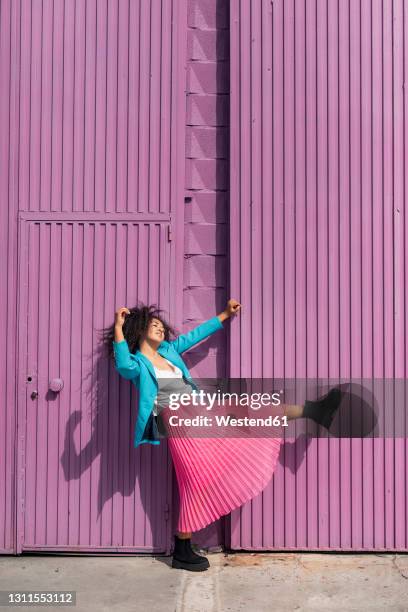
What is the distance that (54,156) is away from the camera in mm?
5250

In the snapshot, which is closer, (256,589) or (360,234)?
(256,589)

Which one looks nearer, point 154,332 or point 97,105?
point 154,332

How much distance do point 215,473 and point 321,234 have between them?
5.62 ft

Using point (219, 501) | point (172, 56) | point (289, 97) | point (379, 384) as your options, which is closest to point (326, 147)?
point (289, 97)

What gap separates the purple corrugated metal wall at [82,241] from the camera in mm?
5176

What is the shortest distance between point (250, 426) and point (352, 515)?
2.99ft

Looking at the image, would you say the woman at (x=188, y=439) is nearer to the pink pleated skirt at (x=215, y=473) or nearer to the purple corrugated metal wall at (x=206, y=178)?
the pink pleated skirt at (x=215, y=473)

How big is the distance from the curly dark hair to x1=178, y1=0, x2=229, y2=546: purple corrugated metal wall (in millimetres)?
230

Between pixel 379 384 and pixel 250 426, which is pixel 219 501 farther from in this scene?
pixel 379 384

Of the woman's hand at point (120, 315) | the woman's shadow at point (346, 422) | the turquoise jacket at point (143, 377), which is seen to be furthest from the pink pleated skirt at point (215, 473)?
the woman's hand at point (120, 315)

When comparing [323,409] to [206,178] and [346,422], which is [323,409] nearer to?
[346,422]

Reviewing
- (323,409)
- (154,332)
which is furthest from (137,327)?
(323,409)

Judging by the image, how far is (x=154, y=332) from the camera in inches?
197

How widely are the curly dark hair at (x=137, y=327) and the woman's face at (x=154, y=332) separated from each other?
0.08 ft
